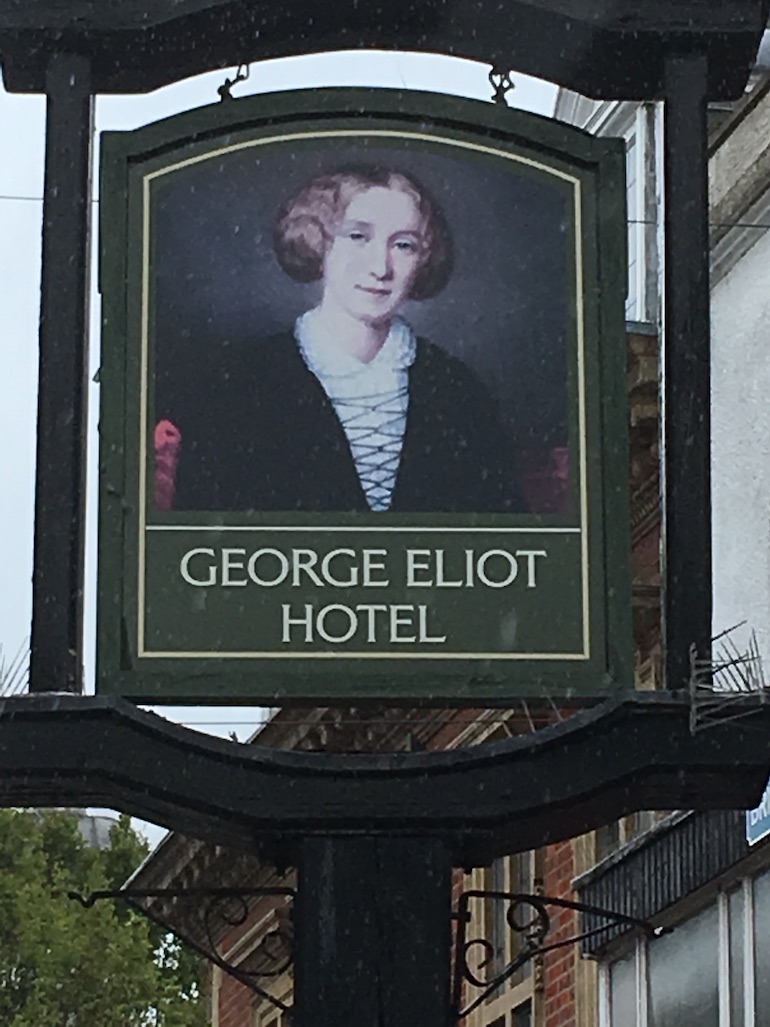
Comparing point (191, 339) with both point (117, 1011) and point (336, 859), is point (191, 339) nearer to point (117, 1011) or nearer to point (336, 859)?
point (336, 859)

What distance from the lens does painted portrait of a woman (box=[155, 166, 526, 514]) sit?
878 cm

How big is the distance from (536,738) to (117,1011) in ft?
119

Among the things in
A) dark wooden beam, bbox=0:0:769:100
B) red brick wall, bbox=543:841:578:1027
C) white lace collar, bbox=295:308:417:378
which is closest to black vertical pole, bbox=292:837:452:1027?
white lace collar, bbox=295:308:417:378

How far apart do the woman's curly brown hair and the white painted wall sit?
6.06 meters

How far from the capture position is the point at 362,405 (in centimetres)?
892

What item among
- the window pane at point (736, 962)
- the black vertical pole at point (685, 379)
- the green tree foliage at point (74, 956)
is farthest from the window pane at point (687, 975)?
the green tree foliage at point (74, 956)

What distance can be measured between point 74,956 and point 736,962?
31.0 m

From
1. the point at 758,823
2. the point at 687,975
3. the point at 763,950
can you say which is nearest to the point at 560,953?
the point at 687,975

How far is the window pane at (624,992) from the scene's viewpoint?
616 inches

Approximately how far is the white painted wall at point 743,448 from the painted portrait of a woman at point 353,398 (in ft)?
20.0

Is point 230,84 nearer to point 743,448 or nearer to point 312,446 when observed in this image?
point 312,446

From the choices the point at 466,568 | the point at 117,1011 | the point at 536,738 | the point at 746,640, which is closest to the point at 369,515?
the point at 466,568

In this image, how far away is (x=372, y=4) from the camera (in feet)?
30.8

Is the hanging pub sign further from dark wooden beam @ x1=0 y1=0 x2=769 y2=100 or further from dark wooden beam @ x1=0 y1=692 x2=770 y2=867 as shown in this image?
dark wooden beam @ x1=0 y1=0 x2=769 y2=100
